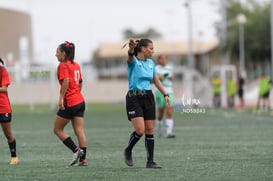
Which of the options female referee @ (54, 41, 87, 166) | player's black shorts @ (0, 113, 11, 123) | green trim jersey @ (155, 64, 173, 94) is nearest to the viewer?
female referee @ (54, 41, 87, 166)

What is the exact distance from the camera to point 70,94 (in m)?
11.9

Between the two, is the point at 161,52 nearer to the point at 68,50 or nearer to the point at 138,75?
the point at 68,50

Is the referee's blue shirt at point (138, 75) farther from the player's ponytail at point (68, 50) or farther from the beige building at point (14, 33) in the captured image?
the beige building at point (14, 33)

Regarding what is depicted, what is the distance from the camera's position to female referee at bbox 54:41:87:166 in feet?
38.8

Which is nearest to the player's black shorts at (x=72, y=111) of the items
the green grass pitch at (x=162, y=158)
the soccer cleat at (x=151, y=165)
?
the green grass pitch at (x=162, y=158)

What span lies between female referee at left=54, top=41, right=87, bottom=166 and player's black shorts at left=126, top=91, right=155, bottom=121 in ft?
2.84

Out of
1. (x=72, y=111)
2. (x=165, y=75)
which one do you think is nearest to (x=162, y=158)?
(x=72, y=111)

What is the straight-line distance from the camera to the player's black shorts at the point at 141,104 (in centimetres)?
1155

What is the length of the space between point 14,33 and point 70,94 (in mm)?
55689

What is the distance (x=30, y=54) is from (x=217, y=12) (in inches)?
992

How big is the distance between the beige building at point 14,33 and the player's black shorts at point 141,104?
1933 inches

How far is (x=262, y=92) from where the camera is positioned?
35344mm

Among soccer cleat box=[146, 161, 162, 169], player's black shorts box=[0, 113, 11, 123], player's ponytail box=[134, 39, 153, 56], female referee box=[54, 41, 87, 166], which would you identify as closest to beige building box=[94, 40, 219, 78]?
player's black shorts box=[0, 113, 11, 123]

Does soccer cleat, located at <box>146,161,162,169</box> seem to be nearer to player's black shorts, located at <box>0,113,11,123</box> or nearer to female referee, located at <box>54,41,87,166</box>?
female referee, located at <box>54,41,87,166</box>
